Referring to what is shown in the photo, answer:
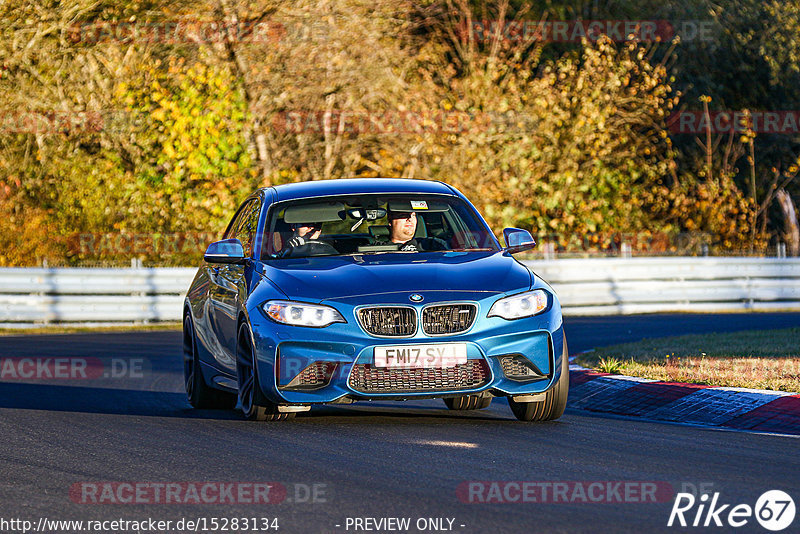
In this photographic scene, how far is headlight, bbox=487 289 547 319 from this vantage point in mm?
8898

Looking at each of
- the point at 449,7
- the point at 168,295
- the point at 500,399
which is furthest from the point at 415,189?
the point at 449,7

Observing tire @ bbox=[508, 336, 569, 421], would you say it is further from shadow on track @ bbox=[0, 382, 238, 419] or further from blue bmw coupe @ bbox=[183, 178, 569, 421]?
shadow on track @ bbox=[0, 382, 238, 419]

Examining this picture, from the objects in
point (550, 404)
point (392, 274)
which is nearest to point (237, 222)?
point (392, 274)

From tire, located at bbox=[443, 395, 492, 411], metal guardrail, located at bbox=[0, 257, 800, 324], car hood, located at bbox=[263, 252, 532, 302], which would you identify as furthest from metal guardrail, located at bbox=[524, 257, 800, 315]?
car hood, located at bbox=[263, 252, 532, 302]

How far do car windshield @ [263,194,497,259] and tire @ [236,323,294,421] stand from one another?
863 millimetres

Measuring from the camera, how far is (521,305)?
8.99m

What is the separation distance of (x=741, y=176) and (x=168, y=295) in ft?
59.4

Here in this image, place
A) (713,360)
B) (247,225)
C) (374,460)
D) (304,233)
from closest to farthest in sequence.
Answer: (374,460)
(304,233)
(247,225)
(713,360)

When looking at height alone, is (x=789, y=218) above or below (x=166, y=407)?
below

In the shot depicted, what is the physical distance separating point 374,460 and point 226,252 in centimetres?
269

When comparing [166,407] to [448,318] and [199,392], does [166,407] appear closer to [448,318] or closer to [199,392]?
[199,392]

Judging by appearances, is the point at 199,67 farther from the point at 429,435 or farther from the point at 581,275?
the point at 429,435

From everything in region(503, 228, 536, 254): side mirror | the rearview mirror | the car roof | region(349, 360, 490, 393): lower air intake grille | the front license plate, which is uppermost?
the car roof

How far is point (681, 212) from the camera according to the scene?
109ft
